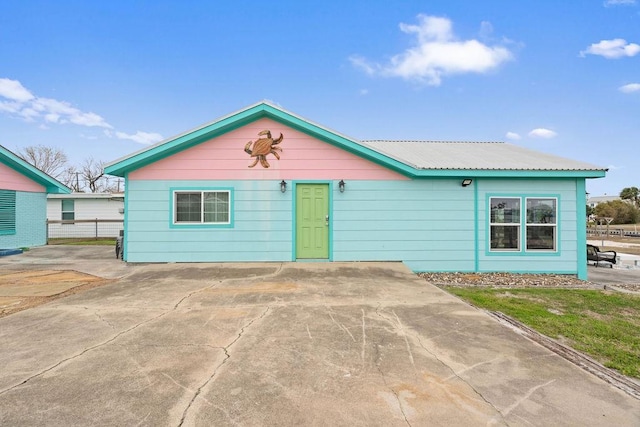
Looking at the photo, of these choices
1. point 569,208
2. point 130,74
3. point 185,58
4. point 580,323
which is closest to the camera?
point 580,323

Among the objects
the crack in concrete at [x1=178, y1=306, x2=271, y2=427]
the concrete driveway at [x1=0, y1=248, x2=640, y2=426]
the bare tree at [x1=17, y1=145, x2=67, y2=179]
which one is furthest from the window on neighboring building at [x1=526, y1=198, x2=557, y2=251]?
the bare tree at [x1=17, y1=145, x2=67, y2=179]

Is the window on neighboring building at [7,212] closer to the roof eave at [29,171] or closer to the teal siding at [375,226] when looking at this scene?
the roof eave at [29,171]

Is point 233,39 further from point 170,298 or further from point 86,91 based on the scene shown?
point 170,298

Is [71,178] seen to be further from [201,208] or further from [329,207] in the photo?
[329,207]

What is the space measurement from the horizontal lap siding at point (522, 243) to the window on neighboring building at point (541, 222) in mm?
142

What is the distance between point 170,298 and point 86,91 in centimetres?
1705

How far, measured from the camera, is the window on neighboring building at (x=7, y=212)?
36.2ft

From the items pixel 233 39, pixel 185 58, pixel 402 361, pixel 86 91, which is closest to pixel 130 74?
pixel 185 58

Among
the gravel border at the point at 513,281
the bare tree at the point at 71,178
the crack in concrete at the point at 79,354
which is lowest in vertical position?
the gravel border at the point at 513,281

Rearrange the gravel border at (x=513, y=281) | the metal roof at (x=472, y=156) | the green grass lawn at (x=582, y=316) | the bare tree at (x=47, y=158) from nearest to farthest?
the green grass lawn at (x=582, y=316)
the gravel border at (x=513, y=281)
the metal roof at (x=472, y=156)
the bare tree at (x=47, y=158)

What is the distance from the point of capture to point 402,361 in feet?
9.40

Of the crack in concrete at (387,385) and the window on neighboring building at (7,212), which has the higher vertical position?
the window on neighboring building at (7,212)

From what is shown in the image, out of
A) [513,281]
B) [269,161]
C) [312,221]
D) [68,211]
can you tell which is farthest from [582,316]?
[68,211]

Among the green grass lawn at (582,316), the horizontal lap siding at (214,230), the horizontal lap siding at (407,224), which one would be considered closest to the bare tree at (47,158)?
the horizontal lap siding at (214,230)
